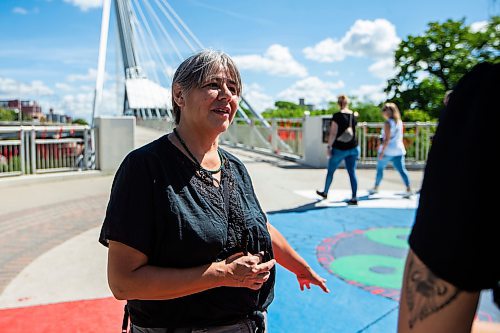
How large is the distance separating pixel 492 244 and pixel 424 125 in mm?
12984

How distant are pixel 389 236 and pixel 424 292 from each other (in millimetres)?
5404

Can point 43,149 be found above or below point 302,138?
below

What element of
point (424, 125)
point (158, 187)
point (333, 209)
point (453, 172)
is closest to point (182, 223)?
point (158, 187)

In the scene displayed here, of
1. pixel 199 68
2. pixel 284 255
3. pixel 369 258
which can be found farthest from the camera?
pixel 369 258

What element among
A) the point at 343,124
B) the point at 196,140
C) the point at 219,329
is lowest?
the point at 219,329

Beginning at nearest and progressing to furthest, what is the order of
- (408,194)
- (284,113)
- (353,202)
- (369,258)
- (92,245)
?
(369,258), (92,245), (353,202), (408,194), (284,113)

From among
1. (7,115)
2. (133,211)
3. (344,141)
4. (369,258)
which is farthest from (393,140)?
(7,115)

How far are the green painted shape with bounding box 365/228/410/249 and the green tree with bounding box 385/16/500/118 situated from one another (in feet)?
104

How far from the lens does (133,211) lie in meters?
1.64

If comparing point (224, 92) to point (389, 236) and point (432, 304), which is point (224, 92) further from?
point (389, 236)

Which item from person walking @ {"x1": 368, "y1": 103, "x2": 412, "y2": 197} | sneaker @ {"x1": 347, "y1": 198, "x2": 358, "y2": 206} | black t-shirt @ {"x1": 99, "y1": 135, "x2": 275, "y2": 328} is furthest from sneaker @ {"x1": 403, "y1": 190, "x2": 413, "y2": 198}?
black t-shirt @ {"x1": 99, "y1": 135, "x2": 275, "y2": 328}

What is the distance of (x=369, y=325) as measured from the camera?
346 cm

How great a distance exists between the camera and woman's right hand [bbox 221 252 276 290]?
68.1 inches

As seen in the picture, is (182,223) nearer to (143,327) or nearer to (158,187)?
(158,187)
